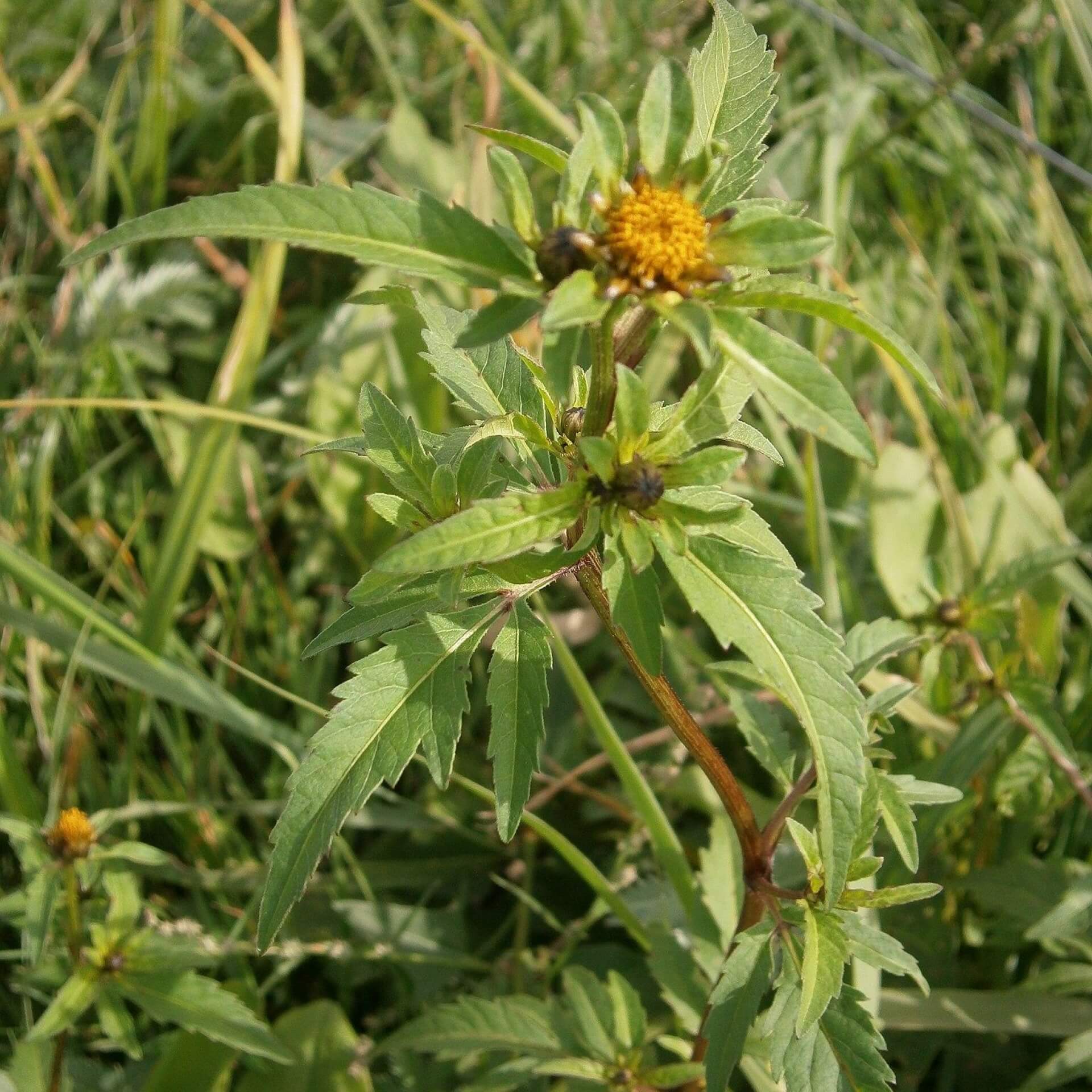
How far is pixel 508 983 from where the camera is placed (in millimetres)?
2104

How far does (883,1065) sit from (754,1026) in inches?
13.9

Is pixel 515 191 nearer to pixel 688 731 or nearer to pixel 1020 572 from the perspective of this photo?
pixel 688 731

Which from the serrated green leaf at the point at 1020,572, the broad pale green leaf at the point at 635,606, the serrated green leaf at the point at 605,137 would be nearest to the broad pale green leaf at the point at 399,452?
the broad pale green leaf at the point at 635,606

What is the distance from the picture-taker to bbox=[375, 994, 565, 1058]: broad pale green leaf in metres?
1.66

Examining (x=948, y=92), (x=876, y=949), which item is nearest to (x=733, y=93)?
(x=876, y=949)

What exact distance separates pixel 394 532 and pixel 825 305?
1744 mm

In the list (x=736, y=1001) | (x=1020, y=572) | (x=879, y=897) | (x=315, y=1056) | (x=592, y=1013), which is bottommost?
(x=315, y=1056)

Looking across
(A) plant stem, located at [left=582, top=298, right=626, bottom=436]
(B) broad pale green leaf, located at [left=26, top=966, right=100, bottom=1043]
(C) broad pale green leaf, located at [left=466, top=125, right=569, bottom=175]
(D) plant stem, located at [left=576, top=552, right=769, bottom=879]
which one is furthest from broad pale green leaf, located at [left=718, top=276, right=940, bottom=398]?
(B) broad pale green leaf, located at [left=26, top=966, right=100, bottom=1043]

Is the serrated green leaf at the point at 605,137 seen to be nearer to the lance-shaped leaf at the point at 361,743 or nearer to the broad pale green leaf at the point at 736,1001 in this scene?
the lance-shaped leaf at the point at 361,743

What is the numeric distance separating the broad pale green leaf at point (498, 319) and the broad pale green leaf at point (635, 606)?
0.23m

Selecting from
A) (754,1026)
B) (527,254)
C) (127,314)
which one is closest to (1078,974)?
(754,1026)

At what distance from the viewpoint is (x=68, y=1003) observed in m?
1.72

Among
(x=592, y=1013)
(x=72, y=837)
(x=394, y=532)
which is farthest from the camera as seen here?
(x=394, y=532)

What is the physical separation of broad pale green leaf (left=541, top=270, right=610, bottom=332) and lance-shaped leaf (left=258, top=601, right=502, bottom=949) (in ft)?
1.31
